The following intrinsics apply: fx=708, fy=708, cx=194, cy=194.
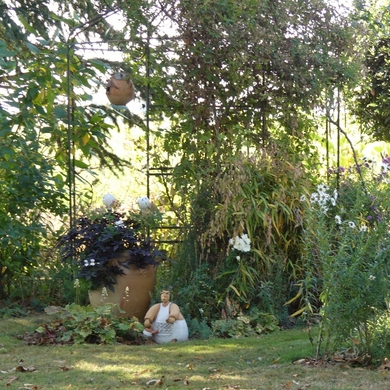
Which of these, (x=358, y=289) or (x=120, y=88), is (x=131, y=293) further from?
(x=358, y=289)

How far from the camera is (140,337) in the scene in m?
5.72

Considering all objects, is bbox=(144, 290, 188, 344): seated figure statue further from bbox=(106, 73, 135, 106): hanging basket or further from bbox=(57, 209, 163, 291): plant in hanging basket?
bbox=(106, 73, 135, 106): hanging basket

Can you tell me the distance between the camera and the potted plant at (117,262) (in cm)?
611

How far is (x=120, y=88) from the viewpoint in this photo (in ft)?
23.5

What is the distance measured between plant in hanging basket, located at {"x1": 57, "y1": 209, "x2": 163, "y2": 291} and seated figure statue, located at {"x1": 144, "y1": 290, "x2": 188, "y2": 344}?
0.57 m

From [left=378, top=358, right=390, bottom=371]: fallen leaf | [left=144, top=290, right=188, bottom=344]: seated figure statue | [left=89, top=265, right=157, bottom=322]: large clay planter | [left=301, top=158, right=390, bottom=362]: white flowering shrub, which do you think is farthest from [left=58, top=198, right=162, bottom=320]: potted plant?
[left=378, top=358, right=390, bottom=371]: fallen leaf

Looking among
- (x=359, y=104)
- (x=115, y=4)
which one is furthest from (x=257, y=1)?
(x=359, y=104)

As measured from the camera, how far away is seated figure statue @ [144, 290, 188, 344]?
5.67 m

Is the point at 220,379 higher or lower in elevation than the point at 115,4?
lower

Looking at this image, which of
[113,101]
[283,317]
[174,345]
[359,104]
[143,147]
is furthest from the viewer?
[359,104]

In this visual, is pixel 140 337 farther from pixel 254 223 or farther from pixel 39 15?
pixel 39 15

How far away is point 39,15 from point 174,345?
4561mm

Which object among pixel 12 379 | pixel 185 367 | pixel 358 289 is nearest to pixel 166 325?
pixel 185 367

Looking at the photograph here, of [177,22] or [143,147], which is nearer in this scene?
[177,22]
